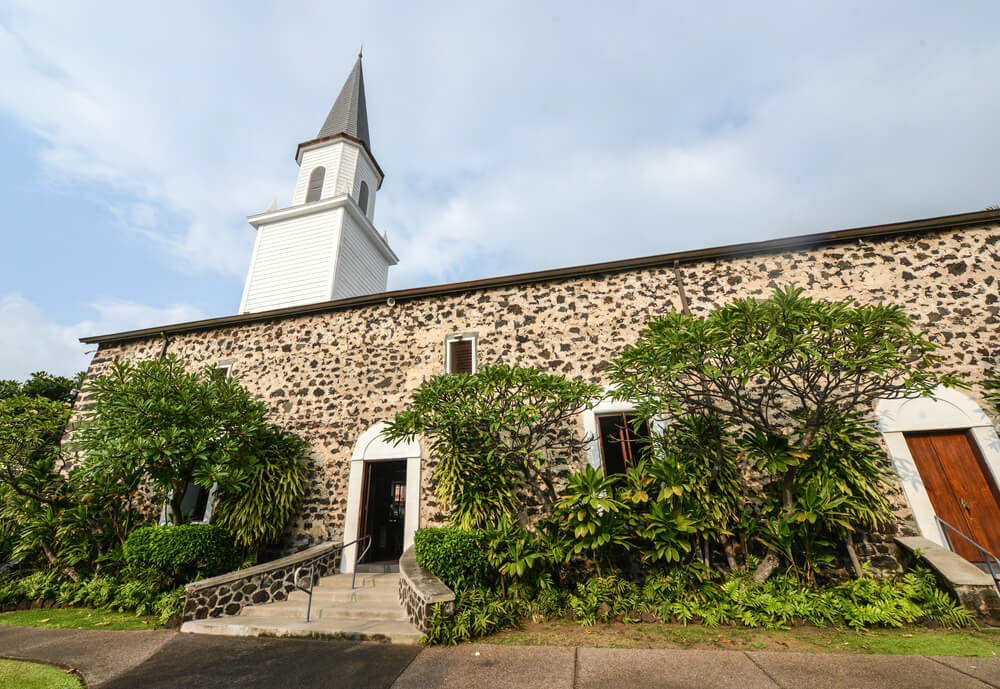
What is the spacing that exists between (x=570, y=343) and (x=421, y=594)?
4.85 meters

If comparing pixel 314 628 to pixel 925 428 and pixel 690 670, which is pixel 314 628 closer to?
pixel 690 670

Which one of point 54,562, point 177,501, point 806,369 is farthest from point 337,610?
point 806,369

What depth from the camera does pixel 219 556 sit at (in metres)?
6.75

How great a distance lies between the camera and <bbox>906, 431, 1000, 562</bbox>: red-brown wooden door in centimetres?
584

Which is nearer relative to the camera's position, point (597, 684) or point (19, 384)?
point (597, 684)

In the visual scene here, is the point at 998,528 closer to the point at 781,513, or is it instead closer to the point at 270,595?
the point at 781,513

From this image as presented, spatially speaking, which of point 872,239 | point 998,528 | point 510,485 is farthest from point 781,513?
point 872,239

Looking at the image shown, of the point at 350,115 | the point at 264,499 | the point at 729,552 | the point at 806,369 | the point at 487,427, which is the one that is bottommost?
the point at 729,552

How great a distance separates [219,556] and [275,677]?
3.73 m

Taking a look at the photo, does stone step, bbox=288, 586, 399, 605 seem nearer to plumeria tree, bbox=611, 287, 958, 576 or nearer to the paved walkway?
the paved walkway

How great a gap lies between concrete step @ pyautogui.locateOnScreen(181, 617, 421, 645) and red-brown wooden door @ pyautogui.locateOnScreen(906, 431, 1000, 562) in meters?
7.68

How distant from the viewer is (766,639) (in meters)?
4.43

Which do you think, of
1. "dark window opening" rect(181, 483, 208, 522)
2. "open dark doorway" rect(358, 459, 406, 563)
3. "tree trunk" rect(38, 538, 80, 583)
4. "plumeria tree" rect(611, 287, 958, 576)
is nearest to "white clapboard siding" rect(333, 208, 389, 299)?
"open dark doorway" rect(358, 459, 406, 563)

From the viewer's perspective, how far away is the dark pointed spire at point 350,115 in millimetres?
16672
